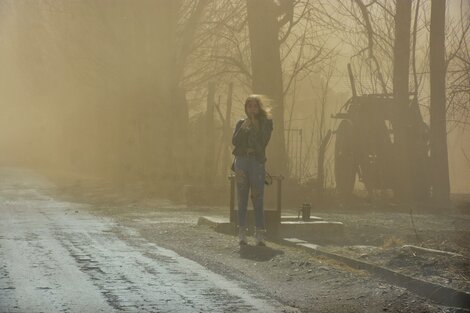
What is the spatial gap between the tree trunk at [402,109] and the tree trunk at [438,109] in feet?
2.78

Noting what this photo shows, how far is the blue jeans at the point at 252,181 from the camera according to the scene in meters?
11.9

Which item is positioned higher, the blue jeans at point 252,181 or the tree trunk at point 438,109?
the tree trunk at point 438,109

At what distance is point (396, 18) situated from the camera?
2228cm

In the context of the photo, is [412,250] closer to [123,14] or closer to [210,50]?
[210,50]

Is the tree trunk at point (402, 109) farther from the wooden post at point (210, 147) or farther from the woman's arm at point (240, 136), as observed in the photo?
the woman's arm at point (240, 136)

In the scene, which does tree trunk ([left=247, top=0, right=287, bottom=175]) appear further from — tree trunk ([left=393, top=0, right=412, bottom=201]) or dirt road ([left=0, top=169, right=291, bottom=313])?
dirt road ([left=0, top=169, right=291, bottom=313])

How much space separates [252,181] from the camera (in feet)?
39.1

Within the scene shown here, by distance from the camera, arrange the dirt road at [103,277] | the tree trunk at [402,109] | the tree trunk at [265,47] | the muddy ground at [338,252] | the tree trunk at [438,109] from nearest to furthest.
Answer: the dirt road at [103,277], the muddy ground at [338,252], the tree trunk at [265,47], the tree trunk at [438,109], the tree trunk at [402,109]

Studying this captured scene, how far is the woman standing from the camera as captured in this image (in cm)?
1181

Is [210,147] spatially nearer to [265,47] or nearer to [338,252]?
[265,47]

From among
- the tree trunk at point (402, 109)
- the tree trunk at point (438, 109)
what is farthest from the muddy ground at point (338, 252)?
the tree trunk at point (402, 109)

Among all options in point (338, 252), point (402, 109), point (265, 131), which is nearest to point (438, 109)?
point (402, 109)

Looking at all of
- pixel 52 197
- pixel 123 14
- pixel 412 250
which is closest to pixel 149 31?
pixel 123 14

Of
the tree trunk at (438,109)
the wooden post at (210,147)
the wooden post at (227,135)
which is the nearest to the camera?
the tree trunk at (438,109)
